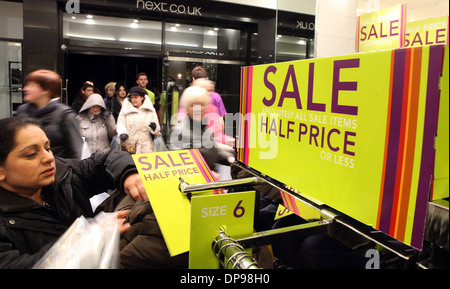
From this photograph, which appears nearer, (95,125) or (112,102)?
(95,125)

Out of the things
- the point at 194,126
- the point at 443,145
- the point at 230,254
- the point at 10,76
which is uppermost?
the point at 10,76

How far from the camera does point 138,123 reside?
4191 millimetres

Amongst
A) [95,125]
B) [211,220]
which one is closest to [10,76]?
[95,125]

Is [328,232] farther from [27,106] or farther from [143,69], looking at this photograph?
[143,69]

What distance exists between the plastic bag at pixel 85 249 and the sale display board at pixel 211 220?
0.62 ft

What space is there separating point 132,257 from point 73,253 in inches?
9.8

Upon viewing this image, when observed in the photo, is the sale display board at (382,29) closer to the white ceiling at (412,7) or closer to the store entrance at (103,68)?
the white ceiling at (412,7)

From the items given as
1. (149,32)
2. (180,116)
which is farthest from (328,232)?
(149,32)

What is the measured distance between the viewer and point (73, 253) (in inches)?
28.9

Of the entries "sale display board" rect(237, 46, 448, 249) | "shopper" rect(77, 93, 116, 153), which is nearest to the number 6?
A: "sale display board" rect(237, 46, 448, 249)

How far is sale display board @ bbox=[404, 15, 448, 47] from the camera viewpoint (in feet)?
13.7

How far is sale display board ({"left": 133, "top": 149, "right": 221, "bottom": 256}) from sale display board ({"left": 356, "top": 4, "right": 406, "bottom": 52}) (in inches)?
148

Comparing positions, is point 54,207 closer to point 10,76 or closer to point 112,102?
point 112,102

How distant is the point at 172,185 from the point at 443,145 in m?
0.78
